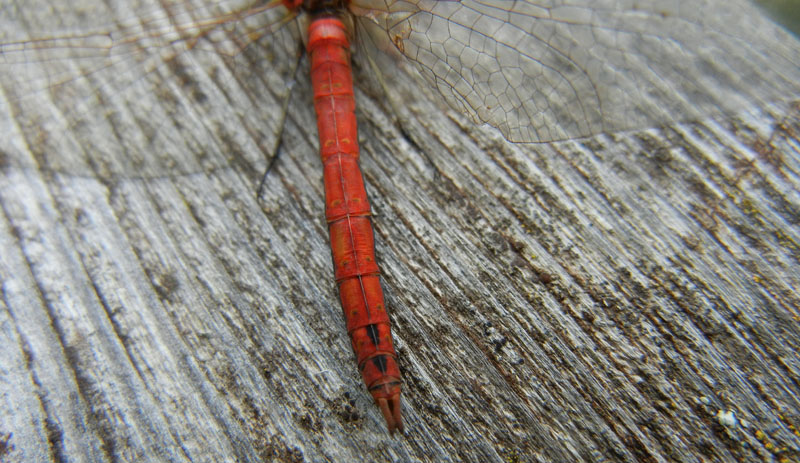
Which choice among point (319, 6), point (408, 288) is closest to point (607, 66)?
point (408, 288)

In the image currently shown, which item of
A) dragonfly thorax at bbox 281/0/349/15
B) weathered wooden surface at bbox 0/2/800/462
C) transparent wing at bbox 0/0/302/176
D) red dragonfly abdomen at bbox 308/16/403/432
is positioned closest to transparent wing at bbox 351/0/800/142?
weathered wooden surface at bbox 0/2/800/462

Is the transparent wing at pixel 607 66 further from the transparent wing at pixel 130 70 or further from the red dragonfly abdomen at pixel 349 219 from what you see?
the transparent wing at pixel 130 70

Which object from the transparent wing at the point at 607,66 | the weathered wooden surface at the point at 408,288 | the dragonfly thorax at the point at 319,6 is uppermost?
the transparent wing at the point at 607,66

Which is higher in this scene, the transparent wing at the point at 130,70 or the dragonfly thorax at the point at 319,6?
the dragonfly thorax at the point at 319,6

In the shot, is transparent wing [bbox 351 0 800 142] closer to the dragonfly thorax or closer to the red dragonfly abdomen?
the red dragonfly abdomen

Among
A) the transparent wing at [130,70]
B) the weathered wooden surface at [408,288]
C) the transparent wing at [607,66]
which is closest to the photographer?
the weathered wooden surface at [408,288]

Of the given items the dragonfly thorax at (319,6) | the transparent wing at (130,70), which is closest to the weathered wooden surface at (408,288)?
the transparent wing at (130,70)

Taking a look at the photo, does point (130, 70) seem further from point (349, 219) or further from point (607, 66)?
point (607, 66)

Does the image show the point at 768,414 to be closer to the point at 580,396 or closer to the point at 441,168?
the point at 580,396
